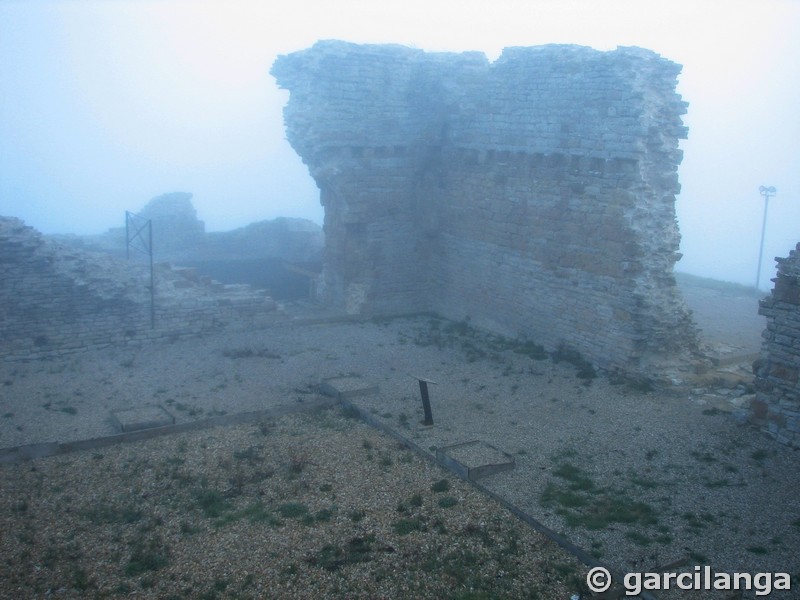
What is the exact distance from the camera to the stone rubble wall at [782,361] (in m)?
10.1

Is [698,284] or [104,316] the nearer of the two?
[104,316]

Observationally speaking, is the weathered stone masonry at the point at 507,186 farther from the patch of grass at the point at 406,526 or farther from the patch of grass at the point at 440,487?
the patch of grass at the point at 406,526

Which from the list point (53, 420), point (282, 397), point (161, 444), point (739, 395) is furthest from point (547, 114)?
point (53, 420)

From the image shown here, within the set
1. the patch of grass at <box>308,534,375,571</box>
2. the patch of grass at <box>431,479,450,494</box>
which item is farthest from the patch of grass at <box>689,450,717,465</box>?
the patch of grass at <box>308,534,375,571</box>

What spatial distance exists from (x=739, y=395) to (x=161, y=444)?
921 cm

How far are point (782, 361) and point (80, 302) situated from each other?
502 inches

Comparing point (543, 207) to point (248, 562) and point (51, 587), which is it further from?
point (51, 587)

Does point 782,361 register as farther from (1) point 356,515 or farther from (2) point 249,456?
(2) point 249,456

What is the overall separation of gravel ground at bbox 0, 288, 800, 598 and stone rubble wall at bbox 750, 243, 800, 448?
338 millimetres

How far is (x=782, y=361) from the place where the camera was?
33.8 feet

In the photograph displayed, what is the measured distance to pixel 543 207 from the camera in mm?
14781

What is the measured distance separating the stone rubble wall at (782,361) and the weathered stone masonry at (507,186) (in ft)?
7.85

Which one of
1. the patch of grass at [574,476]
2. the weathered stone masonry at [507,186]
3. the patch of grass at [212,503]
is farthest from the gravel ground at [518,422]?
the weathered stone masonry at [507,186]

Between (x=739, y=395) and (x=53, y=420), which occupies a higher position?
(x=739, y=395)
